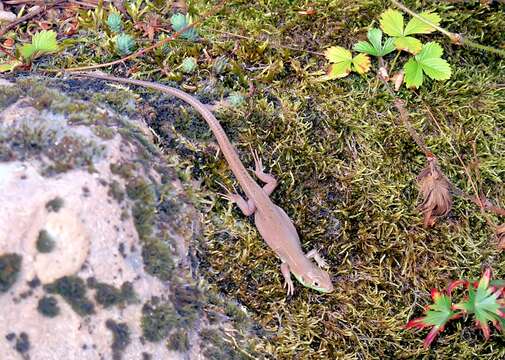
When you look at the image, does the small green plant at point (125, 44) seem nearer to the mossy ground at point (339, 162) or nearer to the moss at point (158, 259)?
the mossy ground at point (339, 162)

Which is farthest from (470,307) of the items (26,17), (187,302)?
(26,17)

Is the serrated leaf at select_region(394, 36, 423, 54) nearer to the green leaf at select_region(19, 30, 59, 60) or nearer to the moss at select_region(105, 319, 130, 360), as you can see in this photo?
the green leaf at select_region(19, 30, 59, 60)

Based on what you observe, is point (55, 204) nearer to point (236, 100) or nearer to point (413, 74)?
point (236, 100)

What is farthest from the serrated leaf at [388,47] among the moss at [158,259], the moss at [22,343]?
the moss at [22,343]

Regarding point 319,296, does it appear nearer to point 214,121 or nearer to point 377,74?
point 214,121

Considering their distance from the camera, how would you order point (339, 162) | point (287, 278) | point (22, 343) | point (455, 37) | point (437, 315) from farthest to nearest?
point (455, 37) < point (339, 162) < point (287, 278) < point (437, 315) < point (22, 343)
